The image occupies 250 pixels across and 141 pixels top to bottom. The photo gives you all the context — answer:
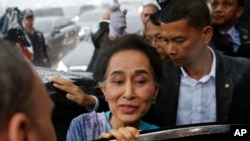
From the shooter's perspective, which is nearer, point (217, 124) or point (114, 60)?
point (217, 124)

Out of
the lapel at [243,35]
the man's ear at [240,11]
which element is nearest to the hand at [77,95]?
the lapel at [243,35]

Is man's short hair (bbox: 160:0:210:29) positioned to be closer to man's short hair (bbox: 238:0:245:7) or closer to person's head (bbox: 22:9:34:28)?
man's short hair (bbox: 238:0:245:7)

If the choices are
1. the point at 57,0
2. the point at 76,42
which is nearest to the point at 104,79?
the point at 57,0

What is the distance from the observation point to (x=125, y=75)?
1.90 m

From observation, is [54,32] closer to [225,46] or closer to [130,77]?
[225,46]

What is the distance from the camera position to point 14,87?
0.96 m

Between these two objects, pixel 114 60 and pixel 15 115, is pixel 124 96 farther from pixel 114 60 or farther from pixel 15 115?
pixel 15 115

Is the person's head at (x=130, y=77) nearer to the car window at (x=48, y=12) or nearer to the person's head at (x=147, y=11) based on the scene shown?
the person's head at (x=147, y=11)

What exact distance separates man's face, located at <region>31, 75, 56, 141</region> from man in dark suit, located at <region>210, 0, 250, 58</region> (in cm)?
178

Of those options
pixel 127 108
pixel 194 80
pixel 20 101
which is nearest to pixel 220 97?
pixel 194 80

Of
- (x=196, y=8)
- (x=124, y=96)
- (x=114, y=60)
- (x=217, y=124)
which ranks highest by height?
(x=196, y=8)

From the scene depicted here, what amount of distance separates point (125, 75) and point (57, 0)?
4.42 feet

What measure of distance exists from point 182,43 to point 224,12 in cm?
75

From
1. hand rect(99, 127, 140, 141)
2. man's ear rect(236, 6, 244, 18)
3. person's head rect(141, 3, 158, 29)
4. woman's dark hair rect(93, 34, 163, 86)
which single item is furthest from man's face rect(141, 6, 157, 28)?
hand rect(99, 127, 140, 141)
